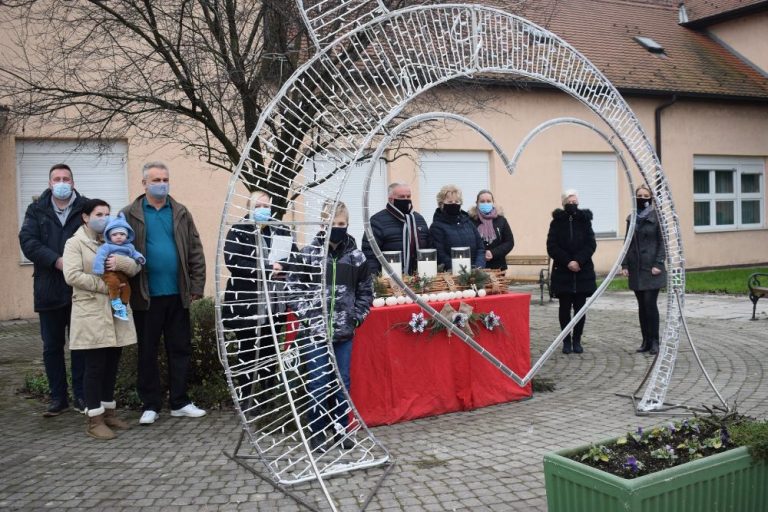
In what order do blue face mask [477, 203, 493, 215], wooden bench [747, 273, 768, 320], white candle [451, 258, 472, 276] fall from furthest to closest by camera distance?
wooden bench [747, 273, 768, 320]
blue face mask [477, 203, 493, 215]
white candle [451, 258, 472, 276]

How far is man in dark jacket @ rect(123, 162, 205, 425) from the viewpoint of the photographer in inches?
231

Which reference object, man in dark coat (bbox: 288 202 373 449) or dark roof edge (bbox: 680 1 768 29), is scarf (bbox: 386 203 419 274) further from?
dark roof edge (bbox: 680 1 768 29)

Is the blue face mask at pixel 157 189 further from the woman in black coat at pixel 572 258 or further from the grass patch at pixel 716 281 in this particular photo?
the grass patch at pixel 716 281

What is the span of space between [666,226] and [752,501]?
3.24 metres

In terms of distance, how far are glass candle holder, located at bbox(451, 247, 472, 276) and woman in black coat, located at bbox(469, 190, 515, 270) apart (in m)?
1.97

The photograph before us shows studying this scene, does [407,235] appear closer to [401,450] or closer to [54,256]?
[401,450]

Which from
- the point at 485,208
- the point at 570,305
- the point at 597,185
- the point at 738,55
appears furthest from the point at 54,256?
the point at 738,55

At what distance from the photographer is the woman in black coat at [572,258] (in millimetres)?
8641

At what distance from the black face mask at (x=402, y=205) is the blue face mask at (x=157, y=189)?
87.5 inches

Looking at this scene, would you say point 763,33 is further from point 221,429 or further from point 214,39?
point 221,429

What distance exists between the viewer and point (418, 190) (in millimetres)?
15570

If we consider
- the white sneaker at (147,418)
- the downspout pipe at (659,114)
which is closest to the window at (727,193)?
the downspout pipe at (659,114)

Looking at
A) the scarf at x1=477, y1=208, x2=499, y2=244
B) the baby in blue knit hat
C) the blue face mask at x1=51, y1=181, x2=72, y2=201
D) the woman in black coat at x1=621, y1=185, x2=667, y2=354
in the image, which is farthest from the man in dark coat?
the woman in black coat at x1=621, y1=185, x2=667, y2=354

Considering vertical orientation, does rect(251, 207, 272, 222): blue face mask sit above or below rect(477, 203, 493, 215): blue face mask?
below
